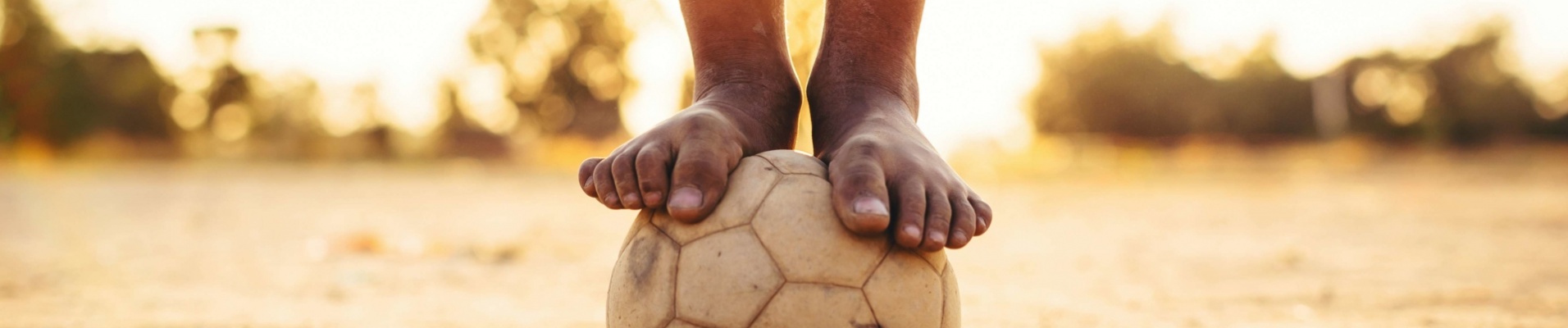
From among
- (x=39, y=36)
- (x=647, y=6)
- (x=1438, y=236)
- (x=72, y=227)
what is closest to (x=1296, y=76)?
(x=647, y=6)

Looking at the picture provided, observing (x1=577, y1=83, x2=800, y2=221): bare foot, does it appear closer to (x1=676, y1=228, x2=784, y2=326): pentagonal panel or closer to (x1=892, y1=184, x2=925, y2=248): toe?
(x1=676, y1=228, x2=784, y2=326): pentagonal panel

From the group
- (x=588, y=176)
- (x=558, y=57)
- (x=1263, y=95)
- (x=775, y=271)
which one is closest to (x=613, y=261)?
(x=588, y=176)

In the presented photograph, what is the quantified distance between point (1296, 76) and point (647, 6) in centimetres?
1917

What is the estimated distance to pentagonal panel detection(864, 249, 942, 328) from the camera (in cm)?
157

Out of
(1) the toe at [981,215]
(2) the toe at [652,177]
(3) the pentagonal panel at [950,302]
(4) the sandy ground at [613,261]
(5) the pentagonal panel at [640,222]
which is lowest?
(4) the sandy ground at [613,261]

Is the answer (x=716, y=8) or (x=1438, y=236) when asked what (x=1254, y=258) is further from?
(x=716, y=8)

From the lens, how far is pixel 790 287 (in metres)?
1.55

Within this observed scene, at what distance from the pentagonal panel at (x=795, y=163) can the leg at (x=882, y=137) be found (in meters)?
0.02

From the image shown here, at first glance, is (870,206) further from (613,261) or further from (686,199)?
(613,261)

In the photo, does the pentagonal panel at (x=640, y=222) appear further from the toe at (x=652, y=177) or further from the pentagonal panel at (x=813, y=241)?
the pentagonal panel at (x=813, y=241)

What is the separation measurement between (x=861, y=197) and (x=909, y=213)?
0.09m

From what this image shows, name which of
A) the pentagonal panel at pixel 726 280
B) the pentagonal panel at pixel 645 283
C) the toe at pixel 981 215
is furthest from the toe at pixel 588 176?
the toe at pixel 981 215

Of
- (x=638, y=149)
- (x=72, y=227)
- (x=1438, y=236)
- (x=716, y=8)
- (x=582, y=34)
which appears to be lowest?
(x=72, y=227)

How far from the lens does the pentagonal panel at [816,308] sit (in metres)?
1.54
